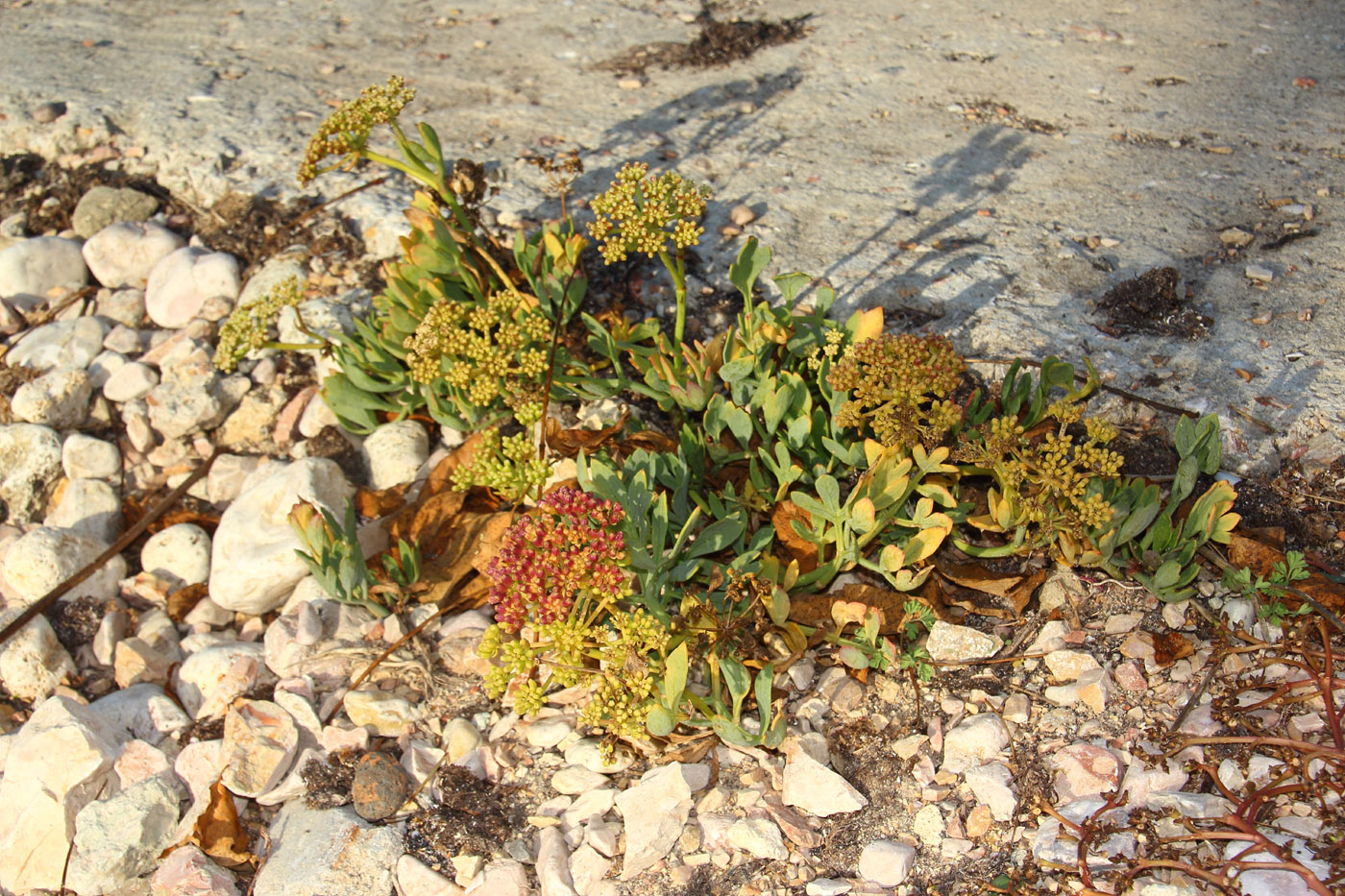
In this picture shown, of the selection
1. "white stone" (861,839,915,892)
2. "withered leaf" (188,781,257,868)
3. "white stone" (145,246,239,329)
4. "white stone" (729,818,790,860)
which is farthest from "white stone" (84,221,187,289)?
"white stone" (861,839,915,892)

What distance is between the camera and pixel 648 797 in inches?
103

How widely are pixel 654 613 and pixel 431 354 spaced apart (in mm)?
1235

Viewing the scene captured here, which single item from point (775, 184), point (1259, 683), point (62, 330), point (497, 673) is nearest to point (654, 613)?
point (497, 673)

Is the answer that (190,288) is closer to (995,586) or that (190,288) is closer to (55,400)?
(55,400)

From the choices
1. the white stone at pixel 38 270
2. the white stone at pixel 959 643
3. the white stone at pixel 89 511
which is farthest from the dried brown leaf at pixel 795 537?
the white stone at pixel 38 270

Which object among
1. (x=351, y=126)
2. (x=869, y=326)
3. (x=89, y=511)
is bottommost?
(x=89, y=511)

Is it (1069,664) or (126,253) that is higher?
(126,253)

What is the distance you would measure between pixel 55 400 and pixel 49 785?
1.82 m

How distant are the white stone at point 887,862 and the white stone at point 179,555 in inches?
104

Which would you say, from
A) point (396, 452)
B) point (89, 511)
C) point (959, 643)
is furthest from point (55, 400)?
point (959, 643)

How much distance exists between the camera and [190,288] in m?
4.44

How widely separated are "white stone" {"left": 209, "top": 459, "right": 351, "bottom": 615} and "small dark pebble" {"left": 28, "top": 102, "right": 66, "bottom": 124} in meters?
3.03

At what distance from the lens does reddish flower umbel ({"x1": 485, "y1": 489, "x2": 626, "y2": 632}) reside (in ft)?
8.24

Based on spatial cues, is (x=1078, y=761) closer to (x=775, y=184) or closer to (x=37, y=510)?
(x=775, y=184)
